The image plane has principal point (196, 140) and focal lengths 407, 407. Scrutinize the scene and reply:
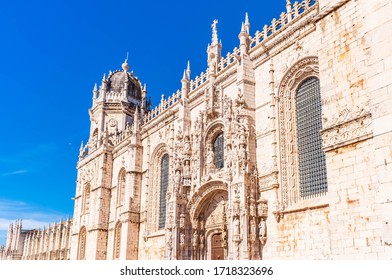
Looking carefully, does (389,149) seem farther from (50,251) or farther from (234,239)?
(50,251)

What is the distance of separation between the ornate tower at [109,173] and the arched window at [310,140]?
1513 centimetres

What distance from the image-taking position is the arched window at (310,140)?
53.7 ft

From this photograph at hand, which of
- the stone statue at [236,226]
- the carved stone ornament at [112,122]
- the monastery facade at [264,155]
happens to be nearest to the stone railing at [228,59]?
the monastery facade at [264,155]

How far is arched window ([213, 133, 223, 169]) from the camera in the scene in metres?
22.0

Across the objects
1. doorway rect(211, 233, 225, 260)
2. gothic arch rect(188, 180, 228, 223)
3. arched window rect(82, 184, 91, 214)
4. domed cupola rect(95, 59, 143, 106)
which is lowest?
doorway rect(211, 233, 225, 260)

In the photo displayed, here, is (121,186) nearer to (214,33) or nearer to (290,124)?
(214,33)

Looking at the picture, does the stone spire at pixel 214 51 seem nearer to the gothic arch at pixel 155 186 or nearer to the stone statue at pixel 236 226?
the gothic arch at pixel 155 186

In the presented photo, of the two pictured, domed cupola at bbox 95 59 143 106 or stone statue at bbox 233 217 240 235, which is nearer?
stone statue at bbox 233 217 240 235

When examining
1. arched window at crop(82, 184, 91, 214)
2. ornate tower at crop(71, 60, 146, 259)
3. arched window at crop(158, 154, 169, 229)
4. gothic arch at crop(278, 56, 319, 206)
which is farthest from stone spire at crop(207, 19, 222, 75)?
arched window at crop(82, 184, 91, 214)

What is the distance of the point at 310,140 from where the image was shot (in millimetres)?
17125

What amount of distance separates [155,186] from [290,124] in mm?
13032

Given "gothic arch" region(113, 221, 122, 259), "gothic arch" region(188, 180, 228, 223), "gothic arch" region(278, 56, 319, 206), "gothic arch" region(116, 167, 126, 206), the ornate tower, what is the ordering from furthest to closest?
1. "gothic arch" region(116, 167, 126, 206)
2. "gothic arch" region(113, 221, 122, 259)
3. the ornate tower
4. "gothic arch" region(188, 180, 228, 223)
5. "gothic arch" region(278, 56, 319, 206)

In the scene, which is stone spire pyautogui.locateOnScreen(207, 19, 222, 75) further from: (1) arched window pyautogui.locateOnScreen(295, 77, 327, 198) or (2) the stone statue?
(2) the stone statue

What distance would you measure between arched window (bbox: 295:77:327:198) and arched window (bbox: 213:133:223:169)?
5.30 m
